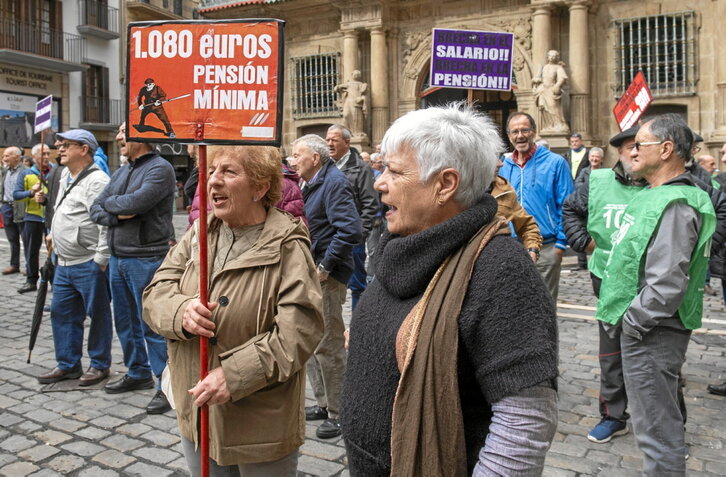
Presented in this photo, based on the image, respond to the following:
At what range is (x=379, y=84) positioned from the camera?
19.2 metres

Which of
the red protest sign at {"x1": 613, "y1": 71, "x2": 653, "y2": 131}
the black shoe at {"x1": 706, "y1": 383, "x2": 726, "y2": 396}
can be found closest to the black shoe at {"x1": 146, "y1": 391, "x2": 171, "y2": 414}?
the black shoe at {"x1": 706, "y1": 383, "x2": 726, "y2": 396}

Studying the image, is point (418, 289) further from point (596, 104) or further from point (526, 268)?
point (596, 104)

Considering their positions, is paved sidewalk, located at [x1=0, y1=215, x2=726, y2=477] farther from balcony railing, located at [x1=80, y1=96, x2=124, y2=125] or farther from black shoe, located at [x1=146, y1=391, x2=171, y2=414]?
balcony railing, located at [x1=80, y1=96, x2=124, y2=125]

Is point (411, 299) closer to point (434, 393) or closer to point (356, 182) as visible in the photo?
point (434, 393)

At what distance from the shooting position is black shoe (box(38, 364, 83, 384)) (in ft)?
18.1

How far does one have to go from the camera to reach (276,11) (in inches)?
816

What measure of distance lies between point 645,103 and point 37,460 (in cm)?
696

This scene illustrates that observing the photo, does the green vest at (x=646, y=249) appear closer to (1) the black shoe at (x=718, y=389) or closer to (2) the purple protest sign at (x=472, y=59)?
(1) the black shoe at (x=718, y=389)

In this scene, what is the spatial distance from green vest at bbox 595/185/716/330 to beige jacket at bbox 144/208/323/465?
5.43 ft

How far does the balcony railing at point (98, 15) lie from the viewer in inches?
1121

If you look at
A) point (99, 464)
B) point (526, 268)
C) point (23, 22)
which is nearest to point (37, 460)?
point (99, 464)

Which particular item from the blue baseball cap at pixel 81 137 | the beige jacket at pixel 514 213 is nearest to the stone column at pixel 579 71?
the beige jacket at pixel 514 213

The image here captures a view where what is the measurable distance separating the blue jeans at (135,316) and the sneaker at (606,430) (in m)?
3.10

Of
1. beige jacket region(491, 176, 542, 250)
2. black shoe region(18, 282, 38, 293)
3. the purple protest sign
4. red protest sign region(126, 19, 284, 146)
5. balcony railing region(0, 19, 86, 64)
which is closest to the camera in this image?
red protest sign region(126, 19, 284, 146)
